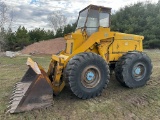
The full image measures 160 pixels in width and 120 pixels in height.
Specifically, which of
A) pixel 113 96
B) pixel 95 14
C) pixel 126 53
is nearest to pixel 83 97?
pixel 113 96

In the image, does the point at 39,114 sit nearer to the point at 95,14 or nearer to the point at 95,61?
the point at 95,61

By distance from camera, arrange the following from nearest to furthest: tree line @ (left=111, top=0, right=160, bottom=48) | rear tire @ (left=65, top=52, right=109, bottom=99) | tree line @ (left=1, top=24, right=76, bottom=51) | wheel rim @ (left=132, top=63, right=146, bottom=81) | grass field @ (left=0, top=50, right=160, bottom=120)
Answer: grass field @ (left=0, top=50, right=160, bottom=120), rear tire @ (left=65, top=52, right=109, bottom=99), wheel rim @ (left=132, top=63, right=146, bottom=81), tree line @ (left=111, top=0, right=160, bottom=48), tree line @ (left=1, top=24, right=76, bottom=51)

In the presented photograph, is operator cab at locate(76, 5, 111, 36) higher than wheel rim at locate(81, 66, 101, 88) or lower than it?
higher

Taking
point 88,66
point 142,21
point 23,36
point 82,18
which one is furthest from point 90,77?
point 23,36

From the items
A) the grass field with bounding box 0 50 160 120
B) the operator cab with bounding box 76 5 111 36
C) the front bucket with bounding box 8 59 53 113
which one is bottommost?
the grass field with bounding box 0 50 160 120

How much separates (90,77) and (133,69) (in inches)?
53.9

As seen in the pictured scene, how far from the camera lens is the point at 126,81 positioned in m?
5.05

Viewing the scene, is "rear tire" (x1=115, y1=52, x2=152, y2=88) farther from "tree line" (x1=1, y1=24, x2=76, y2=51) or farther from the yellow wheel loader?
"tree line" (x1=1, y1=24, x2=76, y2=51)

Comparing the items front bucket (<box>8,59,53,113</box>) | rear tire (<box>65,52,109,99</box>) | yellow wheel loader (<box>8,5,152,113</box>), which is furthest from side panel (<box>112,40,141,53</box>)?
front bucket (<box>8,59,53,113</box>)

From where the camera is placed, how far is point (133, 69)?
17.0 ft

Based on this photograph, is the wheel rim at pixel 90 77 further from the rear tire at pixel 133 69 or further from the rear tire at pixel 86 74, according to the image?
the rear tire at pixel 133 69

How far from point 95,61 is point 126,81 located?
A: 116cm

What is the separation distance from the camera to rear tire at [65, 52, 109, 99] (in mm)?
4191

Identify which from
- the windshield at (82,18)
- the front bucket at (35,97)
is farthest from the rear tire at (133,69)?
the front bucket at (35,97)
